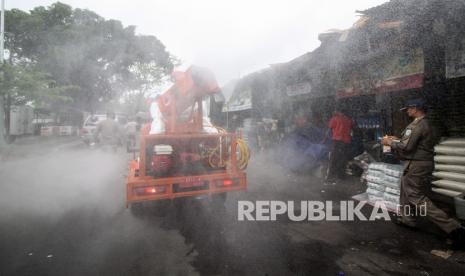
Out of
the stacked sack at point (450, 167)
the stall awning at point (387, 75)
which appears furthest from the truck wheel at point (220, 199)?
the stall awning at point (387, 75)

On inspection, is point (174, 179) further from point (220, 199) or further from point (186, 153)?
point (220, 199)

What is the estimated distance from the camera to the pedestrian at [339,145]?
6.32m

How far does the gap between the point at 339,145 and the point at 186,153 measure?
397 centimetres

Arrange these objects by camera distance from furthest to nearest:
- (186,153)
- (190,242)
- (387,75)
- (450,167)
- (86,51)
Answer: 1. (86,51)
2. (387,75)
3. (186,153)
4. (450,167)
5. (190,242)

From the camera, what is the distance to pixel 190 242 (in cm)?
319

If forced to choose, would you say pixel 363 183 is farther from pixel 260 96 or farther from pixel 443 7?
pixel 260 96

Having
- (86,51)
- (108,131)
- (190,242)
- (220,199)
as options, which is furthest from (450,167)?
(86,51)

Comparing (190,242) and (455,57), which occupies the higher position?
(455,57)

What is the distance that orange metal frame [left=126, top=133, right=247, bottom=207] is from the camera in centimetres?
345

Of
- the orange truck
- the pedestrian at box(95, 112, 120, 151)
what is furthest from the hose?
the pedestrian at box(95, 112, 120, 151)

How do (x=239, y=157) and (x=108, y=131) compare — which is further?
(x=108, y=131)

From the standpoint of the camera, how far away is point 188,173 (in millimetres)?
3963

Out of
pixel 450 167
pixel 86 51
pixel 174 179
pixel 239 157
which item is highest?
pixel 86 51

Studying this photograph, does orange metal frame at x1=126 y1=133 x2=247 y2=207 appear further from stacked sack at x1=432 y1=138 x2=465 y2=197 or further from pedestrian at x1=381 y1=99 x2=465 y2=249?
stacked sack at x1=432 y1=138 x2=465 y2=197
